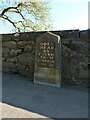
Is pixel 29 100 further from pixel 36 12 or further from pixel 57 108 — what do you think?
pixel 36 12

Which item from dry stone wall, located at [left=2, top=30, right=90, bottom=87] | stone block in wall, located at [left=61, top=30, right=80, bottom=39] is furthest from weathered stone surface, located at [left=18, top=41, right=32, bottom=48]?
stone block in wall, located at [left=61, top=30, right=80, bottom=39]

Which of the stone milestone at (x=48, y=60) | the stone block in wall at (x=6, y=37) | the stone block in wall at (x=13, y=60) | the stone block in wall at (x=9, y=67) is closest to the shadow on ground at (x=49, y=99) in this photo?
the stone milestone at (x=48, y=60)

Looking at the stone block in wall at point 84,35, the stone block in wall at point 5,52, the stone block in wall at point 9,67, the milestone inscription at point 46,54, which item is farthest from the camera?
the stone block in wall at point 5,52

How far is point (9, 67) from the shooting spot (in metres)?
3.78

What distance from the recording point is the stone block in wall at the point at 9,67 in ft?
12.1

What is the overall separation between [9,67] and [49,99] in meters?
2.27

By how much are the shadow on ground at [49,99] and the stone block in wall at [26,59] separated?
83 centimetres

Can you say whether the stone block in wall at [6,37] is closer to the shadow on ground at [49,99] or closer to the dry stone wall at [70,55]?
the dry stone wall at [70,55]

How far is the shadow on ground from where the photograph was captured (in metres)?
1.67

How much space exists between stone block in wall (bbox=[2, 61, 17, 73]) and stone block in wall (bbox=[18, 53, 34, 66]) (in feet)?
1.23

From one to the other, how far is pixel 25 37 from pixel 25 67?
3.31ft

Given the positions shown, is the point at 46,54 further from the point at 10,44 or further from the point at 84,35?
the point at 10,44

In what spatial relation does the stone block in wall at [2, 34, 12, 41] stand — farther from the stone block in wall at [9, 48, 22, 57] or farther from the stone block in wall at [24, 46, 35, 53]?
the stone block in wall at [24, 46, 35, 53]

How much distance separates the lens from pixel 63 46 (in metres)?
2.88
